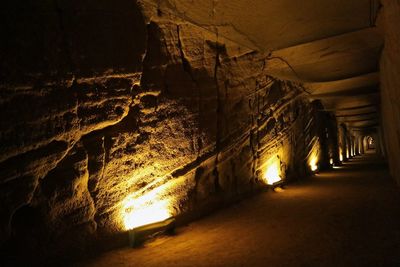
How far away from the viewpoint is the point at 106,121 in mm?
3881

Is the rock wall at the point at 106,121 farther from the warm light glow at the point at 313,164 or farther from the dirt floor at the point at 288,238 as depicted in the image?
the warm light glow at the point at 313,164

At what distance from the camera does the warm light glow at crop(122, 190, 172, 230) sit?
13.6 feet

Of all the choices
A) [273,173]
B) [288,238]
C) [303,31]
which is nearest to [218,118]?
[303,31]

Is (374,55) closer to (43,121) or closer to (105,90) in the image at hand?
(105,90)

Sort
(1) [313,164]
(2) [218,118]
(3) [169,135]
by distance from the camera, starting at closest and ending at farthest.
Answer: (3) [169,135], (2) [218,118], (1) [313,164]

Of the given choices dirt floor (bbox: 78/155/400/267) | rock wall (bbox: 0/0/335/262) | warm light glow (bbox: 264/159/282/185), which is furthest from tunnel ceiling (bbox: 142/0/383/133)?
dirt floor (bbox: 78/155/400/267)

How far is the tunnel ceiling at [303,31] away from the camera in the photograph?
4512 millimetres

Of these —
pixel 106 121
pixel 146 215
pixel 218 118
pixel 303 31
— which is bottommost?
pixel 146 215

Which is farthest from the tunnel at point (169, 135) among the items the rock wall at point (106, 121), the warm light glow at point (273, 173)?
the warm light glow at point (273, 173)

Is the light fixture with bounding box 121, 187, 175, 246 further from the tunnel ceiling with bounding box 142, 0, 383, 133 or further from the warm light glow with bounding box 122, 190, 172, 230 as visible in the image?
the tunnel ceiling with bounding box 142, 0, 383, 133

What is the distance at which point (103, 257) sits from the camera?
11.8ft

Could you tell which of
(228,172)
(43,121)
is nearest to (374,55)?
(228,172)

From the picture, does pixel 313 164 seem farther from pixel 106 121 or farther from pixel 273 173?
pixel 106 121

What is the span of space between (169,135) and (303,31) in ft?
11.0
